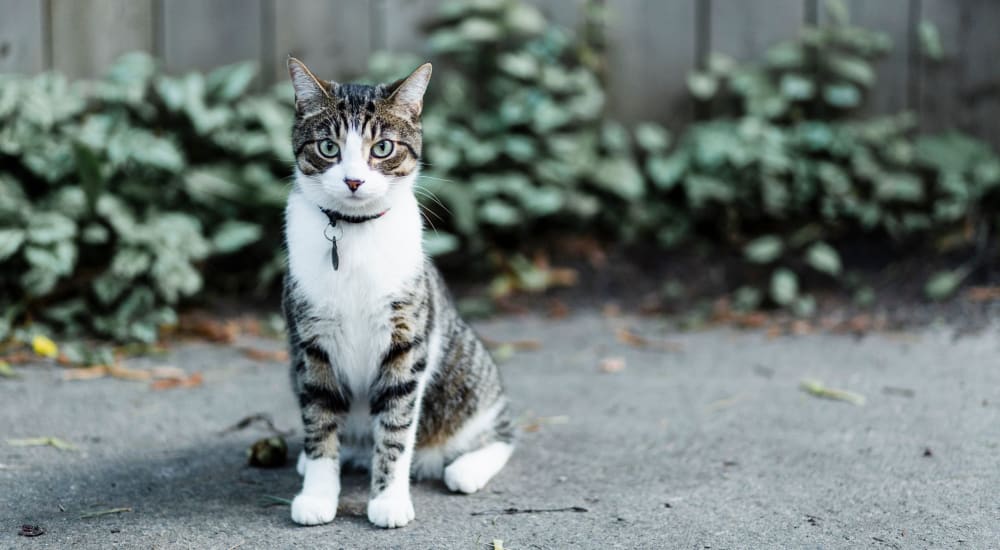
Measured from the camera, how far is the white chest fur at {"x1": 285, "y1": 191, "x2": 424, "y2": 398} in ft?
8.23

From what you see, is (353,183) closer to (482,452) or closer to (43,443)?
(482,452)

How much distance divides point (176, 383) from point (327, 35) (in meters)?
2.29

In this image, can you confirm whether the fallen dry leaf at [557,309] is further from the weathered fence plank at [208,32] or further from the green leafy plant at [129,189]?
the weathered fence plank at [208,32]

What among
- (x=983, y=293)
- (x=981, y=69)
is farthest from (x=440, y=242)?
(x=981, y=69)

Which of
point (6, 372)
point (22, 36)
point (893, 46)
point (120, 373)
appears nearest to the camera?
point (6, 372)

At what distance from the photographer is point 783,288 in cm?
495

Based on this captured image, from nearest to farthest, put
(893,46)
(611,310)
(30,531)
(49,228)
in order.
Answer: (30,531)
(49,228)
(611,310)
(893,46)

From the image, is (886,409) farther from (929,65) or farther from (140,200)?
(140,200)

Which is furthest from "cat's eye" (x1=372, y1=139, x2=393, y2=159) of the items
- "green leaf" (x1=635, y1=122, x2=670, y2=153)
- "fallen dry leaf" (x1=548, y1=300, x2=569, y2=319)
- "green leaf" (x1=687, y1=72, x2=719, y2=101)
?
"green leaf" (x1=687, y1=72, x2=719, y2=101)

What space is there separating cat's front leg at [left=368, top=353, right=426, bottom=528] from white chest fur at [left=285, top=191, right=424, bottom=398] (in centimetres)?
7

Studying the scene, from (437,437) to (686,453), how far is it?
82 centimetres

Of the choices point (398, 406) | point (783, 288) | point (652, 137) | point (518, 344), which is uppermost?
point (652, 137)

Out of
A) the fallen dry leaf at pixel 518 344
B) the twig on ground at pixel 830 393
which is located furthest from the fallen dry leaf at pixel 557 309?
the twig on ground at pixel 830 393

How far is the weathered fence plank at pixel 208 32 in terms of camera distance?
5.12 meters
